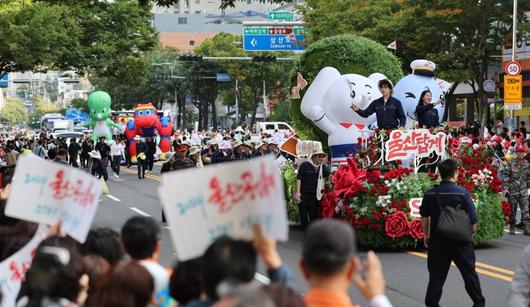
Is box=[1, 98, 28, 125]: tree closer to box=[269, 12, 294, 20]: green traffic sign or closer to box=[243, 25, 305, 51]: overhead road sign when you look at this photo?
box=[269, 12, 294, 20]: green traffic sign

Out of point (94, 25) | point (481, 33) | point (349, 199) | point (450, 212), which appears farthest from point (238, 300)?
point (481, 33)

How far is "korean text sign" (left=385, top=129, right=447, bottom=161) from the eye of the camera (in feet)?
49.0

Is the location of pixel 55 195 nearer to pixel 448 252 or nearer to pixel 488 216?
pixel 448 252

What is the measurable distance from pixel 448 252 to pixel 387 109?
260 inches

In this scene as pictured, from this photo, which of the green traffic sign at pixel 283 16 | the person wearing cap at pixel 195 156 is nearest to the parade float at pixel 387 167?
the person wearing cap at pixel 195 156

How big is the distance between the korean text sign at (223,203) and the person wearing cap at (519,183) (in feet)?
44.6

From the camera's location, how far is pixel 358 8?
1781 inches

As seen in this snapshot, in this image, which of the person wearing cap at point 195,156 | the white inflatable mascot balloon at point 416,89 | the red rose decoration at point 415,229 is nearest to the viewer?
the red rose decoration at point 415,229

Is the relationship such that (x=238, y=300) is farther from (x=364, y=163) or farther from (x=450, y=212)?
(x=364, y=163)

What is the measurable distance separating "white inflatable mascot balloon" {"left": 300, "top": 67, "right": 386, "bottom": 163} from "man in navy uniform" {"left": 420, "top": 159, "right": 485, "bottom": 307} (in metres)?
7.85

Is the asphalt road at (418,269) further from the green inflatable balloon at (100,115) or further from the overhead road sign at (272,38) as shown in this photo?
the green inflatable balloon at (100,115)

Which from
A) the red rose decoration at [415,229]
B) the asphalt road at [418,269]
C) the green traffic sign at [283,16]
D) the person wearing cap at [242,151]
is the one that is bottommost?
the asphalt road at [418,269]

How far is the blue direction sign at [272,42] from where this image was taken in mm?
45219

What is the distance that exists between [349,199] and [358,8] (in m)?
31.3
